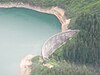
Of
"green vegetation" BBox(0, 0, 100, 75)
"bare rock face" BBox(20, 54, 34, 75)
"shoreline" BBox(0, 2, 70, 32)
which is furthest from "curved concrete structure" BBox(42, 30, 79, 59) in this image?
"shoreline" BBox(0, 2, 70, 32)

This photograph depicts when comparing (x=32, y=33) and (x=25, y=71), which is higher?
(x=32, y=33)

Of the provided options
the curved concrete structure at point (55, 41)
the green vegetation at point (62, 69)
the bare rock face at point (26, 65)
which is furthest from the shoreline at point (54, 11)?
the green vegetation at point (62, 69)

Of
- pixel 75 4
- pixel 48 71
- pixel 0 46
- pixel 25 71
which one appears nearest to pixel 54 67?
pixel 48 71

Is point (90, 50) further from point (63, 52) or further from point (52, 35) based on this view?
point (52, 35)

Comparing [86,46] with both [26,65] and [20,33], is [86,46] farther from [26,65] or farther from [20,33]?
[20,33]


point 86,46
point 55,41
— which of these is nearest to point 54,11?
point 55,41
